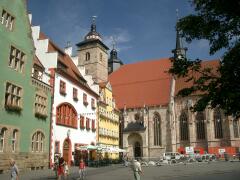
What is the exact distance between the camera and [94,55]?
63062mm

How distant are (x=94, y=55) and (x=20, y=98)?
39.7m

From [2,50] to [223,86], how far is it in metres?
18.0

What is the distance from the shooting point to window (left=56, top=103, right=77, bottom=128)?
31.0 metres

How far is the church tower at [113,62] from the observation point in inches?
3307

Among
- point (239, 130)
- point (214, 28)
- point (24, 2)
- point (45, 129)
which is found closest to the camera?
point (214, 28)

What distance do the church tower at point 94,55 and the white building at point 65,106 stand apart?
22897 mm

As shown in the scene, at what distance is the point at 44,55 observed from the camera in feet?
103

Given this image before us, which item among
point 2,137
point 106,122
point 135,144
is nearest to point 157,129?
point 135,144

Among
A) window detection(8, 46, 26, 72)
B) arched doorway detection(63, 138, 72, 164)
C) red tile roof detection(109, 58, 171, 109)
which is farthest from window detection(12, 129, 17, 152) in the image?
red tile roof detection(109, 58, 171, 109)

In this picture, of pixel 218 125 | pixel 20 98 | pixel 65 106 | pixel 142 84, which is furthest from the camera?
pixel 142 84

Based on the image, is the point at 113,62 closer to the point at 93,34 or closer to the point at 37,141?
the point at 93,34

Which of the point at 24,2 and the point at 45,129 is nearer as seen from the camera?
the point at 24,2

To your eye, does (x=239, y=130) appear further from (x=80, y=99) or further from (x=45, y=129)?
(x=45, y=129)

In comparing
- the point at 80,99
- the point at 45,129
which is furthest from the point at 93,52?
the point at 45,129
